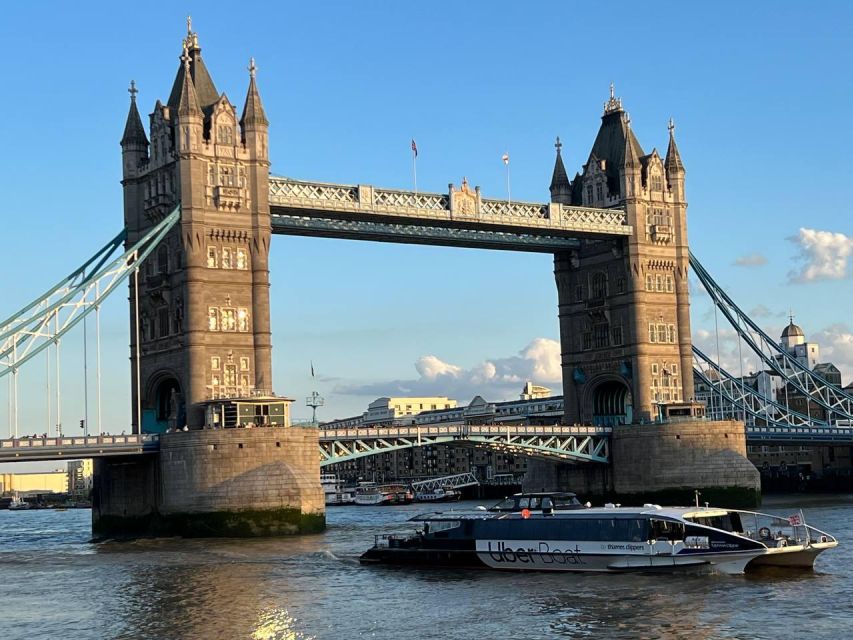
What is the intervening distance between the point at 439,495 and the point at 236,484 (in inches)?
3576

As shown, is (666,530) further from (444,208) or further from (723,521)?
(444,208)

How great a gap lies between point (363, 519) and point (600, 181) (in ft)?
109

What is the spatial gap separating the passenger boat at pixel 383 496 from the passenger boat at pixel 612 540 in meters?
103

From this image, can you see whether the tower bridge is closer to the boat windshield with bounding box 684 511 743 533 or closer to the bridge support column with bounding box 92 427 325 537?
the bridge support column with bounding box 92 427 325 537

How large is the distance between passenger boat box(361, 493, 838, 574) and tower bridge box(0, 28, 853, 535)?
21375 mm

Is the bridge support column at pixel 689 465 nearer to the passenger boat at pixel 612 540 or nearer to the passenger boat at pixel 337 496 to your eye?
the passenger boat at pixel 612 540

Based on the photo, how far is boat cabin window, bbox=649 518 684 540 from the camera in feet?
188

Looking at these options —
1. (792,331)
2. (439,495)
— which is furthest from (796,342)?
(439,495)

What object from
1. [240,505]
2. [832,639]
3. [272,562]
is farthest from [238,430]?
[832,639]

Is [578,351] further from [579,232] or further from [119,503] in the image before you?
[119,503]

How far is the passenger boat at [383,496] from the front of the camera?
166m

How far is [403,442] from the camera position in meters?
95.2

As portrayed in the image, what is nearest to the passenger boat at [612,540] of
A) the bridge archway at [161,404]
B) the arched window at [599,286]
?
the bridge archway at [161,404]

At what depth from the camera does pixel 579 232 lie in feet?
341
